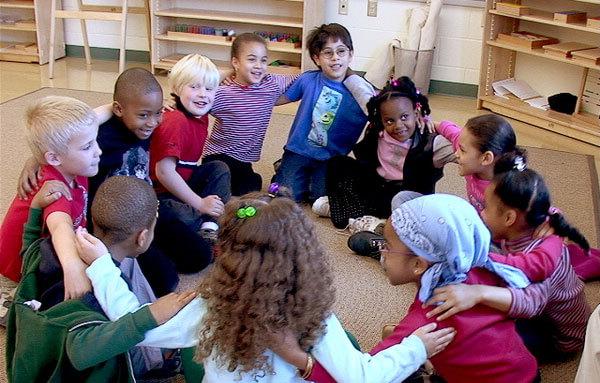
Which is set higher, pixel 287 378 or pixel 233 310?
pixel 233 310

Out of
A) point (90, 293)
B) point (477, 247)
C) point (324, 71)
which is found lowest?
point (90, 293)

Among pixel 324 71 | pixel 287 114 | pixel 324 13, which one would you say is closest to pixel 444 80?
pixel 324 13

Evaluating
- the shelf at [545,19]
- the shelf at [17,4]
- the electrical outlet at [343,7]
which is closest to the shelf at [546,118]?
the shelf at [545,19]

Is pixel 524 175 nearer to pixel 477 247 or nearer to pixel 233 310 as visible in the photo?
pixel 477 247

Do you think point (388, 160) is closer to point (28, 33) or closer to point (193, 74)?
point (193, 74)

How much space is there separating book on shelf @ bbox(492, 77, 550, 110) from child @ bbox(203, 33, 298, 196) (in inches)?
78.2

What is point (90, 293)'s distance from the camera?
57.4 inches

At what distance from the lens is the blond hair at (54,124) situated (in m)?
1.90

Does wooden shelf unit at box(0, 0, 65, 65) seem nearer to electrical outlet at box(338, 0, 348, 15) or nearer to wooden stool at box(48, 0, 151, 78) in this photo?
wooden stool at box(48, 0, 151, 78)

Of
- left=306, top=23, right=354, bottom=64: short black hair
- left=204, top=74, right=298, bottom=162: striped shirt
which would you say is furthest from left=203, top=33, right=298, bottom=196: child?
left=306, top=23, right=354, bottom=64: short black hair

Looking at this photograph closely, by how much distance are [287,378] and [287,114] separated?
297 centimetres

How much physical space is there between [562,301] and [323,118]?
4.55ft

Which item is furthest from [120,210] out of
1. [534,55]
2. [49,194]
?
[534,55]

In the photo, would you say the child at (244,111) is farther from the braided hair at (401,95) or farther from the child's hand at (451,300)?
the child's hand at (451,300)
